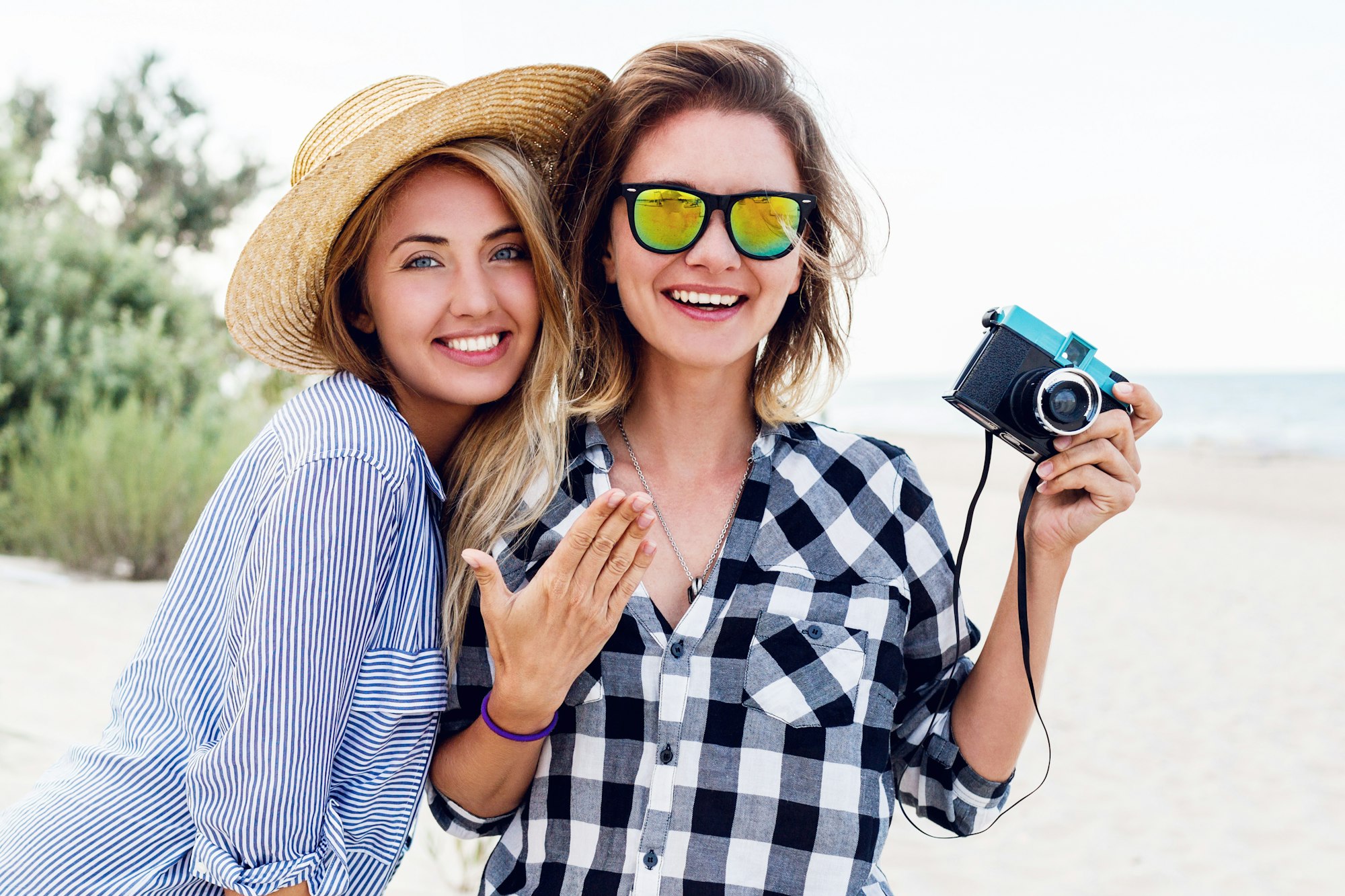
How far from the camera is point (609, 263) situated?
2148mm

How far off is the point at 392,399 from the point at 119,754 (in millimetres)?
787

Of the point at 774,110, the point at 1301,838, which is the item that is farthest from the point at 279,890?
the point at 1301,838

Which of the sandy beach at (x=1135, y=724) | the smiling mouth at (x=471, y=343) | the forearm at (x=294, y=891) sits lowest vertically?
the sandy beach at (x=1135, y=724)

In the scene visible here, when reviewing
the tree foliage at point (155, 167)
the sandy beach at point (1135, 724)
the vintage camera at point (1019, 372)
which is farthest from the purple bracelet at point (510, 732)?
the tree foliage at point (155, 167)

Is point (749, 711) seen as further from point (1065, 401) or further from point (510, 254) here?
point (510, 254)

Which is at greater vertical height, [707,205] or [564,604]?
[707,205]

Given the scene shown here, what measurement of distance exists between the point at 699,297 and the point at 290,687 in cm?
99

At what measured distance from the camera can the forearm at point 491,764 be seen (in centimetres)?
174

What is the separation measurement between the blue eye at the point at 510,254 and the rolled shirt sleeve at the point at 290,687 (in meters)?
0.59

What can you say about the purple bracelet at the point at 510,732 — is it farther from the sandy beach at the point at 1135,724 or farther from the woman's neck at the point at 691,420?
the sandy beach at the point at 1135,724

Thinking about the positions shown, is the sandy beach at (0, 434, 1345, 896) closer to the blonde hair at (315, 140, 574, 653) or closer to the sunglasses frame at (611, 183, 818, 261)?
the blonde hair at (315, 140, 574, 653)

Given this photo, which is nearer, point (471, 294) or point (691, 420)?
point (471, 294)

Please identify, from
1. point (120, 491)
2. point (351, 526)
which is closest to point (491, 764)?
point (351, 526)

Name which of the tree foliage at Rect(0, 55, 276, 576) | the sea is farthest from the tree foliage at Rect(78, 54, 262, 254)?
the sea
